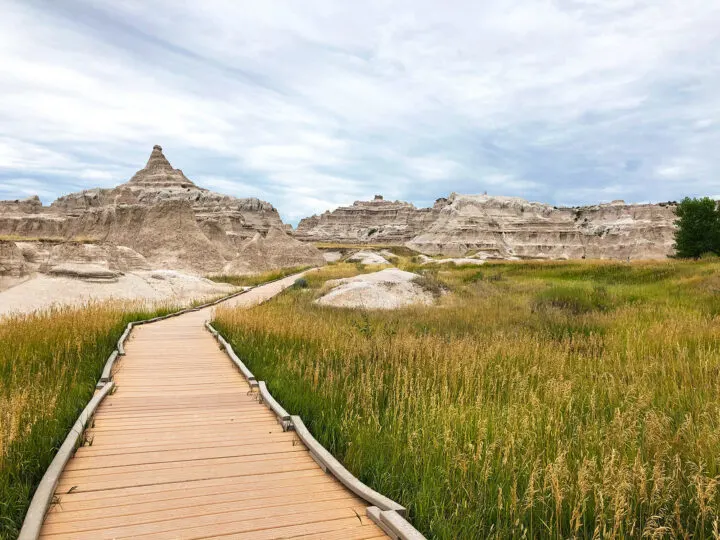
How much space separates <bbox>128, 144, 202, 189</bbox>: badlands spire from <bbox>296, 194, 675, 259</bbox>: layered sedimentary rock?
57.6 m

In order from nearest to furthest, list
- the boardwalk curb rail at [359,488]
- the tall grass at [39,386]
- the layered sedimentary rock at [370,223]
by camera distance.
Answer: the boardwalk curb rail at [359,488] → the tall grass at [39,386] → the layered sedimentary rock at [370,223]

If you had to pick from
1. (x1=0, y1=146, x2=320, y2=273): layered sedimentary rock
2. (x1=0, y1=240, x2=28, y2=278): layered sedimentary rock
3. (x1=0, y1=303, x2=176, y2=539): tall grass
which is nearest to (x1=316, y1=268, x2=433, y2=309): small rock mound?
(x1=0, y1=303, x2=176, y2=539): tall grass

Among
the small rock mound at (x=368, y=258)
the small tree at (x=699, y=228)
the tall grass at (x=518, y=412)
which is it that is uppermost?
the small tree at (x=699, y=228)

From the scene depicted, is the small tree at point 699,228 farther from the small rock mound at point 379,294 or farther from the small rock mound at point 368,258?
the small rock mound at point 379,294

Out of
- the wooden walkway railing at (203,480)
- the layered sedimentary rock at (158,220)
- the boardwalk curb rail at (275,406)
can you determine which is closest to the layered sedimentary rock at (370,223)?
the layered sedimentary rock at (158,220)

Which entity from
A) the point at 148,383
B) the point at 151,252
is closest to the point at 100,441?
the point at 148,383

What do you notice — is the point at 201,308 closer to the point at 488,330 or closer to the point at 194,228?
the point at 488,330

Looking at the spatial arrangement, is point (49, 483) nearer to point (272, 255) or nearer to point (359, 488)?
point (359, 488)

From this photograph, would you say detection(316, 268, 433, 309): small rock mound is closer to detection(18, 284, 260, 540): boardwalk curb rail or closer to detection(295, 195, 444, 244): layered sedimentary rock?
detection(18, 284, 260, 540): boardwalk curb rail

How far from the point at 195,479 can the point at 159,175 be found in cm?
10526

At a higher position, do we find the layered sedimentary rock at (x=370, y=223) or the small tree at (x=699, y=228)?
the layered sedimentary rock at (x=370, y=223)

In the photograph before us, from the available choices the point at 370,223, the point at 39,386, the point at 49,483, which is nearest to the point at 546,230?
the point at 370,223

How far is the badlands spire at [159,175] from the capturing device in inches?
3780

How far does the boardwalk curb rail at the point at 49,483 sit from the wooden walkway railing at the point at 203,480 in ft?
0.08
